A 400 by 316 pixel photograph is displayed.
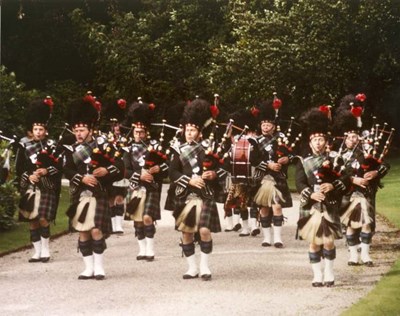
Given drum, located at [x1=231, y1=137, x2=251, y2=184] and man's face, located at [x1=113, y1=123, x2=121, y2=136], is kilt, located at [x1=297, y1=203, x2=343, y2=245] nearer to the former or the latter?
drum, located at [x1=231, y1=137, x2=251, y2=184]

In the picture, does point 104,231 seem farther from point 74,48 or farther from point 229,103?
point 74,48

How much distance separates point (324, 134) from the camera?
12.2 m

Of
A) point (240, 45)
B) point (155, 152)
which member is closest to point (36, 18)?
point (240, 45)

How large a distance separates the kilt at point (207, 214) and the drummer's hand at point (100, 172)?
1076mm

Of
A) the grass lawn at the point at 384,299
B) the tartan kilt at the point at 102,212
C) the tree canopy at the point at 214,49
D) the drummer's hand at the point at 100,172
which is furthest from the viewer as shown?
the tree canopy at the point at 214,49

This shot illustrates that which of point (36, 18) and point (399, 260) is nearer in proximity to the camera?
point (399, 260)

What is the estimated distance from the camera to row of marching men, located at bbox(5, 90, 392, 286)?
1208 centimetres

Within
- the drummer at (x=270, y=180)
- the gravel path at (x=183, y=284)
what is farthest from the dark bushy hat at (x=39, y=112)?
the drummer at (x=270, y=180)

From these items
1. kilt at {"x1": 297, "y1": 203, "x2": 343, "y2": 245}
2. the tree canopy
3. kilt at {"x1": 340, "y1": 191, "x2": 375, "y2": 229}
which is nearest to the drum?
kilt at {"x1": 340, "y1": 191, "x2": 375, "y2": 229}

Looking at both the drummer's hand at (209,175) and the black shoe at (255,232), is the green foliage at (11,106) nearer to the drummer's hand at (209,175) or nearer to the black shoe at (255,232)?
the black shoe at (255,232)

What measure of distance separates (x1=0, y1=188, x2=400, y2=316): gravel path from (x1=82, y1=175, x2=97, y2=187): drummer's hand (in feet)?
4.28

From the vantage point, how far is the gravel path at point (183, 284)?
10.6 metres

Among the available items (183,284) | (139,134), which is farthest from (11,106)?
(183,284)

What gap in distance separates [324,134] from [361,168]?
58.9 inches
